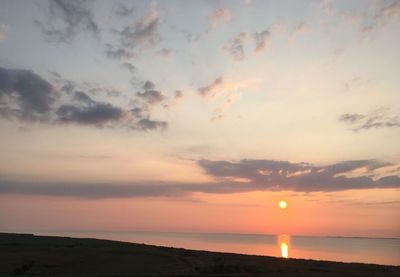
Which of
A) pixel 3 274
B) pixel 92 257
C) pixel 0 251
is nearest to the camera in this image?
pixel 3 274

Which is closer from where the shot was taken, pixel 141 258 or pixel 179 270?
pixel 179 270

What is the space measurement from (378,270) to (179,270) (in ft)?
73.5

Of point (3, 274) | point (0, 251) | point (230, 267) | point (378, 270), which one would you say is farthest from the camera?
point (0, 251)

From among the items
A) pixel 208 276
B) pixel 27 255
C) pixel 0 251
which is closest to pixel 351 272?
pixel 208 276

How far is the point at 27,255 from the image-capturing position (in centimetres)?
5697

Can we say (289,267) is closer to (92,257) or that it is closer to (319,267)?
(319,267)

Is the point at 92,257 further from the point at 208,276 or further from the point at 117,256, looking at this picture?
the point at 208,276

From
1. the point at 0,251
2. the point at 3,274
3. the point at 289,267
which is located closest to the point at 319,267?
the point at 289,267

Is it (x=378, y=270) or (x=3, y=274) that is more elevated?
(x=378, y=270)

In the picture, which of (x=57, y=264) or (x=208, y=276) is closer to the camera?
(x=208, y=276)

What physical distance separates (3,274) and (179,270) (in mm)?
16177

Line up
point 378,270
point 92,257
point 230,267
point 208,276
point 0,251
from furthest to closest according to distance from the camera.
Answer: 1. point 0,251
2. point 92,257
3. point 378,270
4. point 230,267
5. point 208,276

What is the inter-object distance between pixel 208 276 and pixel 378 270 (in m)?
22.1

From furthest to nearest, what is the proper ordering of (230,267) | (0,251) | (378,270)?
(0,251) < (378,270) < (230,267)
